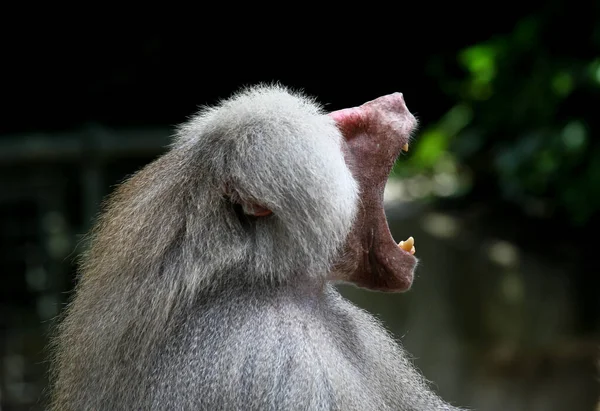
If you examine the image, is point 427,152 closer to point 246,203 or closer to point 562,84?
point 562,84

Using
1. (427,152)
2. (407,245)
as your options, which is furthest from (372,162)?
(427,152)

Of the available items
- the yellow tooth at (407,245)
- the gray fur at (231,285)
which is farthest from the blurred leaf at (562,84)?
the gray fur at (231,285)

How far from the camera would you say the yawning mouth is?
8.24ft

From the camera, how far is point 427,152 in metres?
5.91

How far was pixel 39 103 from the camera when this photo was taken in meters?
6.90

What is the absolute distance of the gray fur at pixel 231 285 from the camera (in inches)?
82.7

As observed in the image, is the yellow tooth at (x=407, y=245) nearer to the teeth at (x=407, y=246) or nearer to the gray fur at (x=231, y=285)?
the teeth at (x=407, y=246)

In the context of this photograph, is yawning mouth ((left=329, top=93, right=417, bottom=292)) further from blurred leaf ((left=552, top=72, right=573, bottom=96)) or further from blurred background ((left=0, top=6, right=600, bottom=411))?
blurred leaf ((left=552, top=72, right=573, bottom=96))

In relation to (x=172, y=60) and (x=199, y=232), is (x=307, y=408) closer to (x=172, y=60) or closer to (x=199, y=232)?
(x=199, y=232)

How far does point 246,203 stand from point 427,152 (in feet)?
12.5

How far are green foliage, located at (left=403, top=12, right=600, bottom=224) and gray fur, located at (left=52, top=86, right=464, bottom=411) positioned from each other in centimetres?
286

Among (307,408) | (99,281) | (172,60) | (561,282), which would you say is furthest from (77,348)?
(172,60)

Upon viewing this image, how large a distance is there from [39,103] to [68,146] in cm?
121

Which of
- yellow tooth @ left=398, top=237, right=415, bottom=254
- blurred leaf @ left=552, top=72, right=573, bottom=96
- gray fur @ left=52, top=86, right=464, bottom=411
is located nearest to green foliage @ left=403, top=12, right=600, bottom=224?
blurred leaf @ left=552, top=72, right=573, bottom=96
